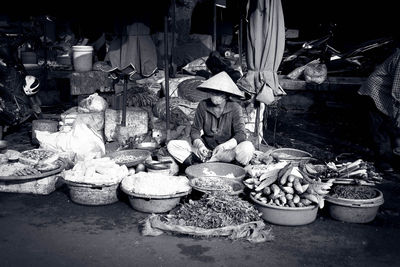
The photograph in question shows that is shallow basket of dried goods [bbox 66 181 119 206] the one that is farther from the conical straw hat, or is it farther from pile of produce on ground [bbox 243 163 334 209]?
the conical straw hat

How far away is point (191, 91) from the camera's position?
27.4 feet

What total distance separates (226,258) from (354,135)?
5.92m

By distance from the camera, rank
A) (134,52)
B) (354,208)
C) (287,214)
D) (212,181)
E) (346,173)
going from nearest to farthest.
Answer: (287,214), (354,208), (346,173), (212,181), (134,52)

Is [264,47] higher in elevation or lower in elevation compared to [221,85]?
higher

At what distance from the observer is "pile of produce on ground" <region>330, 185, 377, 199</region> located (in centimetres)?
491

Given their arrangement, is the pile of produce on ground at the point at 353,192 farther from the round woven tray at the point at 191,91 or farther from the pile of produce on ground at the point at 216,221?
the round woven tray at the point at 191,91

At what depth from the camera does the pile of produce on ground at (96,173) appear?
17.1 feet

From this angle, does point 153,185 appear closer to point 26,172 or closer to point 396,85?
point 26,172

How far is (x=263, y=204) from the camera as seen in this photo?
4801mm

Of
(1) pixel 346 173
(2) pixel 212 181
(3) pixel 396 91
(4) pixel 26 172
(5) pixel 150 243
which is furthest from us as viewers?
(3) pixel 396 91

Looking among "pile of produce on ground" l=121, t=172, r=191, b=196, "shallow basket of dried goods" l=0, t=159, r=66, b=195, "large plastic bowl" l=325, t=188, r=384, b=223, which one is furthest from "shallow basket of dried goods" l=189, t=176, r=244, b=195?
"shallow basket of dried goods" l=0, t=159, r=66, b=195

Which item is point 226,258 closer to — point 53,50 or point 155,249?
point 155,249

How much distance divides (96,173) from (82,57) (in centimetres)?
435

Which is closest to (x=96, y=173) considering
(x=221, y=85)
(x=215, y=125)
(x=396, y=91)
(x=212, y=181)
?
(x=212, y=181)
